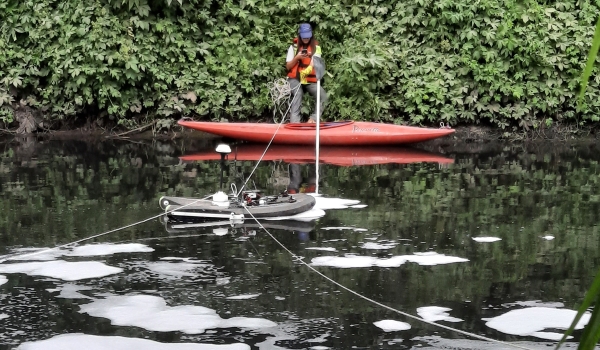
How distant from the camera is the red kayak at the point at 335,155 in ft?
43.3

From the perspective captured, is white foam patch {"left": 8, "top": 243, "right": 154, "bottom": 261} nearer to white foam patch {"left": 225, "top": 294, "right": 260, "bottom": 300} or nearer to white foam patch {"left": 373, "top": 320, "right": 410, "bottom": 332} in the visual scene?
white foam patch {"left": 225, "top": 294, "right": 260, "bottom": 300}

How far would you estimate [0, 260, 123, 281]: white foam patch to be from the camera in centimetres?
680

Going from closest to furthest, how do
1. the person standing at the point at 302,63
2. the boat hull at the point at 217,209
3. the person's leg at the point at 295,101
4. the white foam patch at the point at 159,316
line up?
the white foam patch at the point at 159,316, the boat hull at the point at 217,209, the person standing at the point at 302,63, the person's leg at the point at 295,101

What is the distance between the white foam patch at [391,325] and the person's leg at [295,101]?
9.34 metres

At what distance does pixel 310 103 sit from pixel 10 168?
5.68m

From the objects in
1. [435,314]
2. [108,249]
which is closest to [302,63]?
[108,249]

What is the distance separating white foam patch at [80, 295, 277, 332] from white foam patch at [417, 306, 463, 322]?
96 cm

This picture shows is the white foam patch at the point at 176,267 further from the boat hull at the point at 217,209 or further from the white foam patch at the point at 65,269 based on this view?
the boat hull at the point at 217,209

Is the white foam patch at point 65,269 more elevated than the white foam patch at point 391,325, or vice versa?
the white foam patch at point 65,269

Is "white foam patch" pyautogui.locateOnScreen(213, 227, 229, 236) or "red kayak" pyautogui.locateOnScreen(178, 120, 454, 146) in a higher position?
"red kayak" pyautogui.locateOnScreen(178, 120, 454, 146)

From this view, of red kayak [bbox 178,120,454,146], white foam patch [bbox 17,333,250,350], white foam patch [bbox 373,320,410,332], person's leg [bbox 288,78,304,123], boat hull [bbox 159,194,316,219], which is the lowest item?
white foam patch [bbox 17,333,250,350]

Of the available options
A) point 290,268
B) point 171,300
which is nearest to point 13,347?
point 171,300

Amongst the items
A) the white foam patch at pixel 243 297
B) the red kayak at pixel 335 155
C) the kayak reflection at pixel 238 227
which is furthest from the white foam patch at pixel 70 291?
the red kayak at pixel 335 155

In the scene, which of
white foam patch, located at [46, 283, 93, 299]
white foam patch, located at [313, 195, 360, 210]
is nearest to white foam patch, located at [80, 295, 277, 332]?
white foam patch, located at [46, 283, 93, 299]
